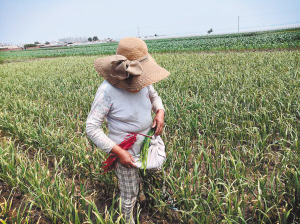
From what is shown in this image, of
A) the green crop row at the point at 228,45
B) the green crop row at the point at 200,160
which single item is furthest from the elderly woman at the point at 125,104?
the green crop row at the point at 228,45

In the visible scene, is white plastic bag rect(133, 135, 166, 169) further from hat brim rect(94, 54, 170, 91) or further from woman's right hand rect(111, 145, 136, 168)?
Result: hat brim rect(94, 54, 170, 91)

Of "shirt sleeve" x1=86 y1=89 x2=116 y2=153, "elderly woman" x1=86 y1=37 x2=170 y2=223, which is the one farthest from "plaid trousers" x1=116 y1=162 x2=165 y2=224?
"shirt sleeve" x1=86 y1=89 x2=116 y2=153

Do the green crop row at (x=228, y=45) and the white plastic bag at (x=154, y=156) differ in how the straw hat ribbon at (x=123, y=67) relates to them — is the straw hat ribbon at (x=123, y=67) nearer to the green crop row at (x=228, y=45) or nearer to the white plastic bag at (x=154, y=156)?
the white plastic bag at (x=154, y=156)

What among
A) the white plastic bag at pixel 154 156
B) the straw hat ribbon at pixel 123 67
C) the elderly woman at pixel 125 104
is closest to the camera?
the straw hat ribbon at pixel 123 67

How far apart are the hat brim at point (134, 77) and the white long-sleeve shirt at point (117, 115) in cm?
6

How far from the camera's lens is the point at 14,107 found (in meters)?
4.06

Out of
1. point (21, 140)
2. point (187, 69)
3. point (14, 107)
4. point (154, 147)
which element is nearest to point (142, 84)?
point (154, 147)

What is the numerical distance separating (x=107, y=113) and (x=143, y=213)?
1011 mm

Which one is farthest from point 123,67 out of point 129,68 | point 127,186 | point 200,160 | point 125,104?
point 200,160

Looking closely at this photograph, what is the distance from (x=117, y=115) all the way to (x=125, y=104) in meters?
0.09

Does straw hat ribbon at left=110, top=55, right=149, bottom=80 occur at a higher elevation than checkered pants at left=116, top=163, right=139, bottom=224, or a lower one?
higher

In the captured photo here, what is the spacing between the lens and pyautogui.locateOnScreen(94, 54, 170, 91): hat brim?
4.29ft

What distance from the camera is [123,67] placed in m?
1.20

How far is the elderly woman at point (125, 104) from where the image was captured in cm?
130
